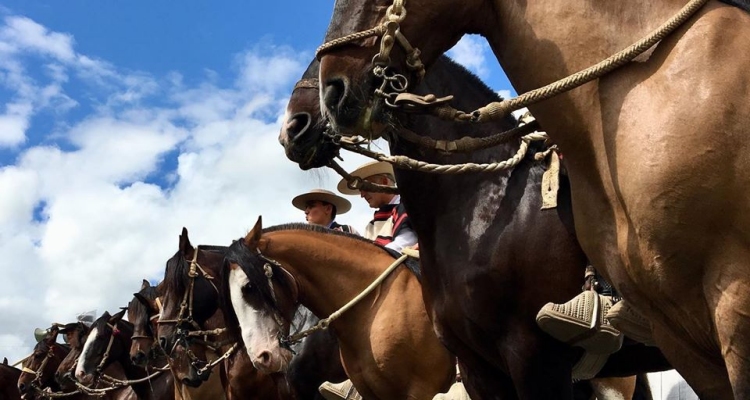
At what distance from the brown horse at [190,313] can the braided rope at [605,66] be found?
19.1ft

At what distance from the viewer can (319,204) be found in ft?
33.2

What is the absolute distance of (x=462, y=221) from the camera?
4777 mm

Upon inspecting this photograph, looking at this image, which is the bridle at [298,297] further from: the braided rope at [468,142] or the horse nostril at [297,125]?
the braided rope at [468,142]

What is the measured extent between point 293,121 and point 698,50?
1.76 m

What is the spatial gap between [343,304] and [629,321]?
11.8 ft

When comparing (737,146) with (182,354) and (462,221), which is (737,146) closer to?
(462,221)

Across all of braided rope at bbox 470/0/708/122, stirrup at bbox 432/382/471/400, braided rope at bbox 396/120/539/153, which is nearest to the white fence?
stirrup at bbox 432/382/471/400

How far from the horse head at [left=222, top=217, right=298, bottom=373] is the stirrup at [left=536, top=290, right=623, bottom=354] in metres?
3.15

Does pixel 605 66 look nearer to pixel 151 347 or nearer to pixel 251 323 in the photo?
pixel 251 323

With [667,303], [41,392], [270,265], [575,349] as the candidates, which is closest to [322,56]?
[667,303]

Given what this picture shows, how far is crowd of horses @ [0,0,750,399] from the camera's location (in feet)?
8.50

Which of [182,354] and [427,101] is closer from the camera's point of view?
[427,101]

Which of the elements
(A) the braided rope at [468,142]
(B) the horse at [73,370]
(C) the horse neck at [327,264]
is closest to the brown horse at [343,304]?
(C) the horse neck at [327,264]

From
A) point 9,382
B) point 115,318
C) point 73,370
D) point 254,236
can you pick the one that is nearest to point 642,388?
point 254,236
